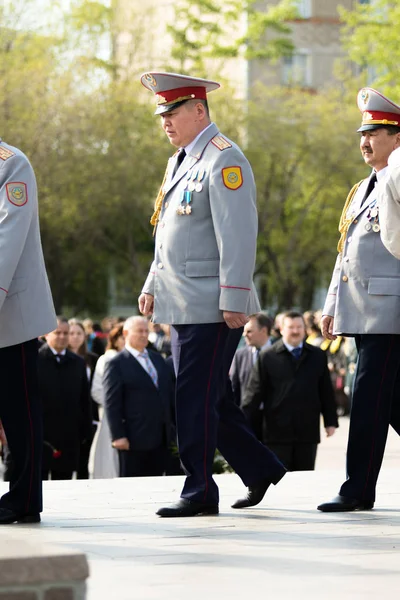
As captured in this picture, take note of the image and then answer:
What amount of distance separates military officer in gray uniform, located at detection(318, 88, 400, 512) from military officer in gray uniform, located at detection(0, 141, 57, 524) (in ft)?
5.10

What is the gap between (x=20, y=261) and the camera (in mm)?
6469

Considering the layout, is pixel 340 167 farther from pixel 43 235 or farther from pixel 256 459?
pixel 256 459

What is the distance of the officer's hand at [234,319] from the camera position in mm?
6688

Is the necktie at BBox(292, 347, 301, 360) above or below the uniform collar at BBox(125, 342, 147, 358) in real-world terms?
below

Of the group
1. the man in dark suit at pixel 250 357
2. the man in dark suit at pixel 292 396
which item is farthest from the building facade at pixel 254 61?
the man in dark suit at pixel 292 396

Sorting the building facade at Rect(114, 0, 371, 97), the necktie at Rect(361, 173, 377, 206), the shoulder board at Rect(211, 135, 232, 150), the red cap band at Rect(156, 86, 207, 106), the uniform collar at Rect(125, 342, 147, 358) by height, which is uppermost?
the building facade at Rect(114, 0, 371, 97)

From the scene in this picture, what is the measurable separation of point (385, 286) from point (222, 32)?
42302mm

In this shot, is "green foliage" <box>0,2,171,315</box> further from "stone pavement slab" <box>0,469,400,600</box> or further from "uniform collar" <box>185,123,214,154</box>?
"uniform collar" <box>185,123,214,154</box>

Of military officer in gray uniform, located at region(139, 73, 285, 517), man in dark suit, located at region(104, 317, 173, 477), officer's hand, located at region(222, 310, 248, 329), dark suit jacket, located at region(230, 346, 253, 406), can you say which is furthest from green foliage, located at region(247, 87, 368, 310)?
officer's hand, located at region(222, 310, 248, 329)

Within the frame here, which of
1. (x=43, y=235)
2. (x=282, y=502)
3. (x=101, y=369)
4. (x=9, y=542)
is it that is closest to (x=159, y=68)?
(x=43, y=235)

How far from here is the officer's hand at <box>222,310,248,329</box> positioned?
6.69 metres

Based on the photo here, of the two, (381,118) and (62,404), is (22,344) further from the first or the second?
(62,404)

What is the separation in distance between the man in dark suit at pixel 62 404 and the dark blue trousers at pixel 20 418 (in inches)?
216

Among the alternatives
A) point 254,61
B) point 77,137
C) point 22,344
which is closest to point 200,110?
point 22,344
